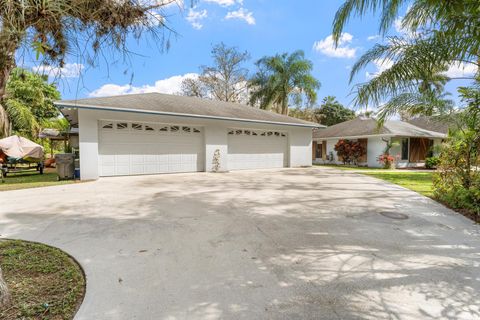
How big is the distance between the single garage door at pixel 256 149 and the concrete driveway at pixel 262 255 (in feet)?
25.1

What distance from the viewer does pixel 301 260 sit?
10.3ft

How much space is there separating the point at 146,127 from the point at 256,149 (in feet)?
20.6

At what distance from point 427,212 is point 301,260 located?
4.13 metres

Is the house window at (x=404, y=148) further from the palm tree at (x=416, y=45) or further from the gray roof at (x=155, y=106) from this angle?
the palm tree at (x=416, y=45)

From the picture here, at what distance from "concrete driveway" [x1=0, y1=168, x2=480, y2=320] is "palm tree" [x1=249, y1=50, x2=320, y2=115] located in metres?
18.1

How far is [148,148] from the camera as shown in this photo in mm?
11508

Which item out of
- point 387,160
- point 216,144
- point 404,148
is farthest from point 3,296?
point 404,148

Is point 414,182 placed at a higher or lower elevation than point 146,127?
lower

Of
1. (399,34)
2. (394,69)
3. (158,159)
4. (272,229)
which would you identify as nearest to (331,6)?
(399,34)

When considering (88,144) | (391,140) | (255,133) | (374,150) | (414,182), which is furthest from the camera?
(374,150)

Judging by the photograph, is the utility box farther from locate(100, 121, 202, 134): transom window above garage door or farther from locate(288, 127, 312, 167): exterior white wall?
locate(288, 127, 312, 167): exterior white wall

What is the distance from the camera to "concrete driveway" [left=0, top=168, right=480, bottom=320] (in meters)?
2.24

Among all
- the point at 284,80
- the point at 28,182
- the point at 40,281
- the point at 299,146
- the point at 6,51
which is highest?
the point at 284,80

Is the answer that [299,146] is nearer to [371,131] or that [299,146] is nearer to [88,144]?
[371,131]
